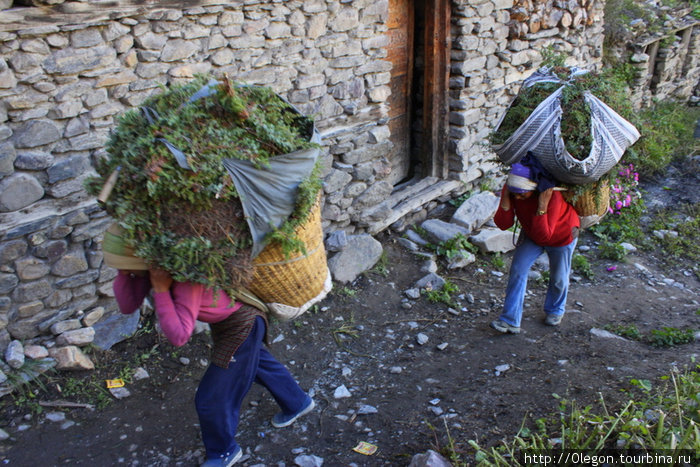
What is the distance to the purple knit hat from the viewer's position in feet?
10.8

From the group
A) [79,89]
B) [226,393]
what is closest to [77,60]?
[79,89]

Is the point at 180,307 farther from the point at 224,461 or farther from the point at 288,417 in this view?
the point at 288,417

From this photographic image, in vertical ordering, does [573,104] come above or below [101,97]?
below

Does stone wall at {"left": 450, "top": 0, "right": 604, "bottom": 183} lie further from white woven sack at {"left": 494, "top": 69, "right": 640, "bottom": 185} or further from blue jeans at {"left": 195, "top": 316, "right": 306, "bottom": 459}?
blue jeans at {"left": 195, "top": 316, "right": 306, "bottom": 459}

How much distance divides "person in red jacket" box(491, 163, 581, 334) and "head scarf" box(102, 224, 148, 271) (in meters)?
2.15

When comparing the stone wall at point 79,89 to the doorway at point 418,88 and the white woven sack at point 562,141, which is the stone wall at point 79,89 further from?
the white woven sack at point 562,141

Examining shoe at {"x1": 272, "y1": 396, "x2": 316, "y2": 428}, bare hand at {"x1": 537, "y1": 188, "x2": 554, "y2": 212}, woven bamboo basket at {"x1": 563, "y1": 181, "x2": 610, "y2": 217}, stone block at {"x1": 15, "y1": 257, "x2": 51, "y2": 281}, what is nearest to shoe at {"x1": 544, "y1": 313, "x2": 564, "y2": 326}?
woven bamboo basket at {"x1": 563, "y1": 181, "x2": 610, "y2": 217}

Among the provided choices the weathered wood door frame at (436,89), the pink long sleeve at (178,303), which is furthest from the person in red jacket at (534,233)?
the weathered wood door frame at (436,89)

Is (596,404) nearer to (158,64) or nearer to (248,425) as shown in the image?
(248,425)

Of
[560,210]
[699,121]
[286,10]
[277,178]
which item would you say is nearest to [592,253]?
[560,210]

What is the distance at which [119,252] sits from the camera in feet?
7.23

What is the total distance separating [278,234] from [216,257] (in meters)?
0.26

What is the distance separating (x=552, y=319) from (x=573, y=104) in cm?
158

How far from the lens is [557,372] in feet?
11.2
